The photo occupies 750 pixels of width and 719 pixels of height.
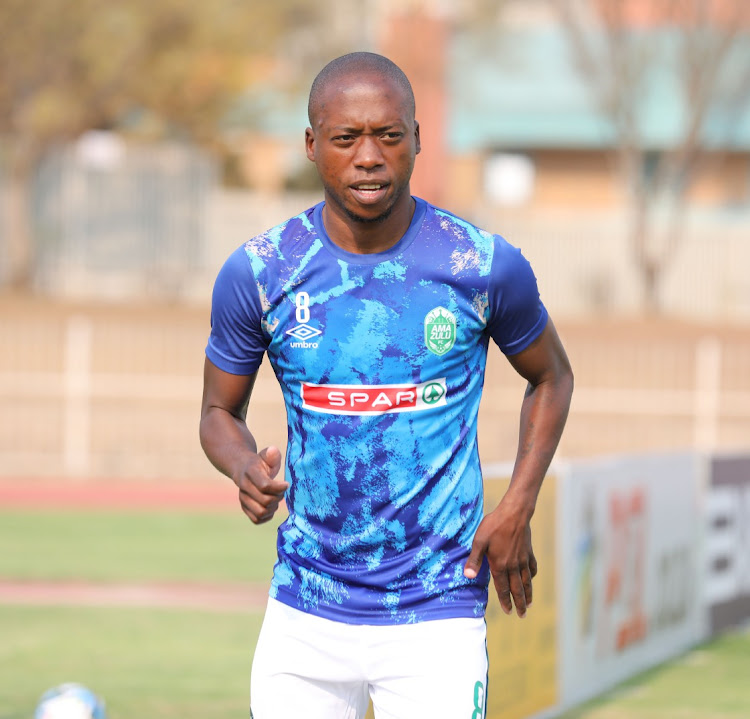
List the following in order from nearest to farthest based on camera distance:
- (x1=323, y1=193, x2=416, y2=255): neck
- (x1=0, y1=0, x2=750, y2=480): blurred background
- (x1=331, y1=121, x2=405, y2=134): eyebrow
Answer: (x1=331, y1=121, x2=405, y2=134): eyebrow → (x1=323, y1=193, x2=416, y2=255): neck → (x1=0, y1=0, x2=750, y2=480): blurred background

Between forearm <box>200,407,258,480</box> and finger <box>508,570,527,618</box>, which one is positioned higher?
forearm <box>200,407,258,480</box>

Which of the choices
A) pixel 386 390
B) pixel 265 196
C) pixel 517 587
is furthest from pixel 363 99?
pixel 265 196

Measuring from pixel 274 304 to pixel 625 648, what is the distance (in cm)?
567

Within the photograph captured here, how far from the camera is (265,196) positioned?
2923 cm

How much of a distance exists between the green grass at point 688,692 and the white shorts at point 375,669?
4341 millimetres

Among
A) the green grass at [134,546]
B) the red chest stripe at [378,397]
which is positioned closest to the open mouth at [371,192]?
the red chest stripe at [378,397]

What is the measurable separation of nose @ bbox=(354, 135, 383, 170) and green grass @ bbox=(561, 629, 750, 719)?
4.94 metres

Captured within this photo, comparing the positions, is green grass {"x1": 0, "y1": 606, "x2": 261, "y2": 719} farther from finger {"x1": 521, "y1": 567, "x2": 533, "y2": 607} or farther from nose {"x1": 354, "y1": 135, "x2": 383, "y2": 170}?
nose {"x1": 354, "y1": 135, "x2": 383, "y2": 170}

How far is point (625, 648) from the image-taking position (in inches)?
348

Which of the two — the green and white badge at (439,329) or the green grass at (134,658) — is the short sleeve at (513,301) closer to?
the green and white badge at (439,329)

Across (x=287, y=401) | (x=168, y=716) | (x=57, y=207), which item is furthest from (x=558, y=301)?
(x=287, y=401)

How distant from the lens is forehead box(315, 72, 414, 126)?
11.7 ft

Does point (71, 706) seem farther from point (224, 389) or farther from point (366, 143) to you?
point (366, 143)

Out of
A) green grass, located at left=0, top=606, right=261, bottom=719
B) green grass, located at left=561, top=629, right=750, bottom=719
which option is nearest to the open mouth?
green grass, located at left=0, top=606, right=261, bottom=719
